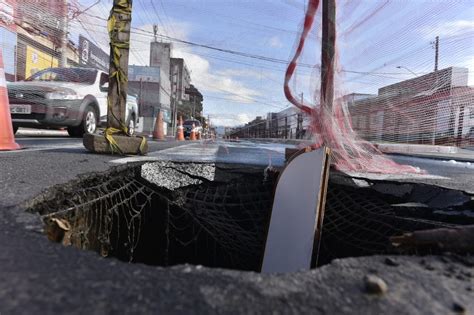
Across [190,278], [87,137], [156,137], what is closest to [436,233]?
[190,278]

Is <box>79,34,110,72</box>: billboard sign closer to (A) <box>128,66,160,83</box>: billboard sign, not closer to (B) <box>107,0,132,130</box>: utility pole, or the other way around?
(B) <box>107,0,132,130</box>: utility pole

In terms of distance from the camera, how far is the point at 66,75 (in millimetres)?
8750

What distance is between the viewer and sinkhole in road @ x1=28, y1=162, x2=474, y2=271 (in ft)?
8.83

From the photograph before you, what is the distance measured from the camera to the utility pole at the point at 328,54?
3.70 metres

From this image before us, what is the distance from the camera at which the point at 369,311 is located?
39.0 inches

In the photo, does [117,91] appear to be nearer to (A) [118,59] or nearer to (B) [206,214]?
(A) [118,59]

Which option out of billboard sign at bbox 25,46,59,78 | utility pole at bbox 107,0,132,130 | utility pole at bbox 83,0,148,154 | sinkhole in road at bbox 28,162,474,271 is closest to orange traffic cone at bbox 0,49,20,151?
utility pole at bbox 83,0,148,154

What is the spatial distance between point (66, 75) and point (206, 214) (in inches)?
270

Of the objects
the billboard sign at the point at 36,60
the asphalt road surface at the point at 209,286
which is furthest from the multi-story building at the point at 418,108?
the billboard sign at the point at 36,60

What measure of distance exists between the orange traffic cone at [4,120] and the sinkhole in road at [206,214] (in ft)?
6.91

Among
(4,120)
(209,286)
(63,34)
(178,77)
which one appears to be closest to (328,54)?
(209,286)

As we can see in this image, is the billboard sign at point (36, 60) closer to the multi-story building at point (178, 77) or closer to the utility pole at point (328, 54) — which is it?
the utility pole at point (328, 54)

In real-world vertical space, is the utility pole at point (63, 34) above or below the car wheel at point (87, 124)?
above

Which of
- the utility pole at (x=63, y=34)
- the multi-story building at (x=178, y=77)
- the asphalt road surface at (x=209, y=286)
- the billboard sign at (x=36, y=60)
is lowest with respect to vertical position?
the asphalt road surface at (x=209, y=286)
